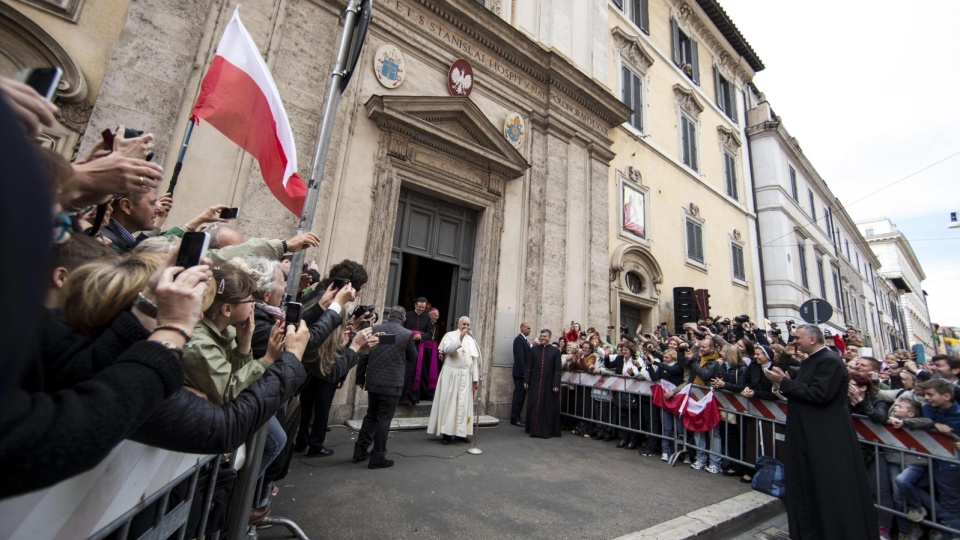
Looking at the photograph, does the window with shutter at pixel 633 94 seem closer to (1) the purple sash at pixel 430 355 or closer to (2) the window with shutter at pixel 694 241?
(2) the window with shutter at pixel 694 241

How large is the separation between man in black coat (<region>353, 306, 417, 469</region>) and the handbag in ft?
13.1

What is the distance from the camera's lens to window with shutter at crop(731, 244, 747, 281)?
16.5 meters

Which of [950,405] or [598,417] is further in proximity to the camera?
[598,417]

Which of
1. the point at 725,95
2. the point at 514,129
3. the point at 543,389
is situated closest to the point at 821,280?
the point at 725,95

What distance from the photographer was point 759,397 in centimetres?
549

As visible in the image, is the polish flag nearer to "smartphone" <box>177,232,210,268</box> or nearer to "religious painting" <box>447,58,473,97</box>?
"smartphone" <box>177,232,210,268</box>

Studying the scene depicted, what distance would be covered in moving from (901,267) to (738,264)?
5240 cm

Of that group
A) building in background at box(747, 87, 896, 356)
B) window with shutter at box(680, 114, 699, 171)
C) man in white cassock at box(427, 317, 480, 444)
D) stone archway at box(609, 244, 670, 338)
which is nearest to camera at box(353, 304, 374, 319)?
man in white cassock at box(427, 317, 480, 444)

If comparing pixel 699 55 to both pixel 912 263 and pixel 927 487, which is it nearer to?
pixel 927 487

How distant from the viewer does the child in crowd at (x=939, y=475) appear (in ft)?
12.4

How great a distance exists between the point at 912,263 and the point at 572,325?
246 ft

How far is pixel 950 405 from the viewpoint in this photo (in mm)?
4039

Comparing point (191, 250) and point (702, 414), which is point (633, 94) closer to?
point (702, 414)

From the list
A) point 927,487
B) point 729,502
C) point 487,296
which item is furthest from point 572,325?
point 927,487
